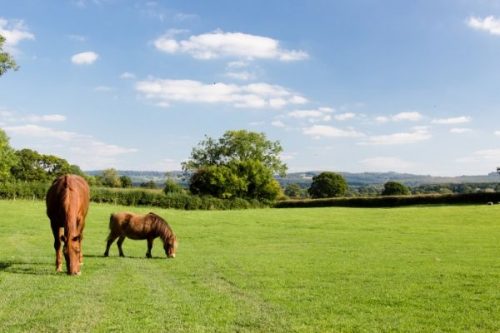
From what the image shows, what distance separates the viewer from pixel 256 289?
11633 millimetres

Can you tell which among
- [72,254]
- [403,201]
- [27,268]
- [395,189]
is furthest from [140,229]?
A: [395,189]

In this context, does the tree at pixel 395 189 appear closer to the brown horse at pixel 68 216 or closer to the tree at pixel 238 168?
the tree at pixel 238 168

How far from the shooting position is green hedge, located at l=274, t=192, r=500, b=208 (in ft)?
238

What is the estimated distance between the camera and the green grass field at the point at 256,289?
852 centimetres

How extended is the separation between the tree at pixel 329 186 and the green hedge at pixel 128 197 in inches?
2319

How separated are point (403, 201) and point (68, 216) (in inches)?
2857

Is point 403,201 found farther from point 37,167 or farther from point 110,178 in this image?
point 110,178

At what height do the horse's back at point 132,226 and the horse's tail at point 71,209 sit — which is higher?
the horse's tail at point 71,209

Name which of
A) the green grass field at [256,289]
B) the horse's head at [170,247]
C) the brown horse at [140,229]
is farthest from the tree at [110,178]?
the horse's head at [170,247]

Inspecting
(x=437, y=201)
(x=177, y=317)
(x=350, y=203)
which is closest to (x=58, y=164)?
(x=350, y=203)

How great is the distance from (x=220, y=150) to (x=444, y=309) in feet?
331

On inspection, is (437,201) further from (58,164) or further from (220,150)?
(58,164)

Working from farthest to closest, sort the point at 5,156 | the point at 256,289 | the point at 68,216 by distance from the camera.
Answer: the point at 5,156 → the point at 68,216 → the point at 256,289

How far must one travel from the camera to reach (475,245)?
23.5 metres
